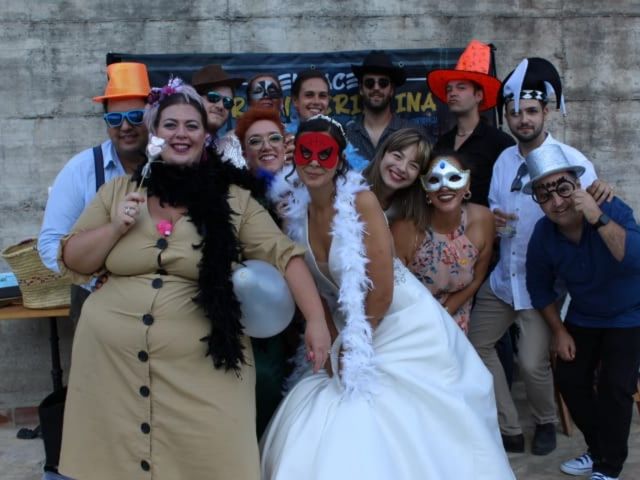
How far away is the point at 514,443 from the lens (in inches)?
167

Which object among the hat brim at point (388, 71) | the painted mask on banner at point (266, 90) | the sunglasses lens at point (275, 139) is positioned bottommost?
the sunglasses lens at point (275, 139)

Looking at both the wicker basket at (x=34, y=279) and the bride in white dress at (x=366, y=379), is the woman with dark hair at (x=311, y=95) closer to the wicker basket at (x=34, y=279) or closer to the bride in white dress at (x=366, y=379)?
the bride in white dress at (x=366, y=379)

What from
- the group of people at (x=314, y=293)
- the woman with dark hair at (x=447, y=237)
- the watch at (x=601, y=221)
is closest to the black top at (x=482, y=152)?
the group of people at (x=314, y=293)

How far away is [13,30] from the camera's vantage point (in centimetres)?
502

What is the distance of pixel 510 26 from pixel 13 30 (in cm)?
344

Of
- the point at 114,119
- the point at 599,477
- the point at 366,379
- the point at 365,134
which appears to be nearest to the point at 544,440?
the point at 599,477

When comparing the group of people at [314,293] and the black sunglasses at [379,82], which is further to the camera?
the black sunglasses at [379,82]

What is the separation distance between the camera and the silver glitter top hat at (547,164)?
3439 mm

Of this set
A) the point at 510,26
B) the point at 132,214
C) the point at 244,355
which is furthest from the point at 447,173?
the point at 510,26

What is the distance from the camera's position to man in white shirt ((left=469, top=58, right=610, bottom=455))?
3955 mm

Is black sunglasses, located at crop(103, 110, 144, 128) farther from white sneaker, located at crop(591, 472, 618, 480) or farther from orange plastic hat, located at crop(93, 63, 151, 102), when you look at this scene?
white sneaker, located at crop(591, 472, 618, 480)

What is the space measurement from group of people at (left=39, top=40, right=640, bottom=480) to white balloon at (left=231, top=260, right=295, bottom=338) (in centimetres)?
4

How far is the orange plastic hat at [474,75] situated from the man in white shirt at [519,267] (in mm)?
305

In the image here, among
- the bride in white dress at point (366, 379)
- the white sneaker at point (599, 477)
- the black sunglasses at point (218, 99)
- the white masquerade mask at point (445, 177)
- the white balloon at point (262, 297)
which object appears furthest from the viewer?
the black sunglasses at point (218, 99)
